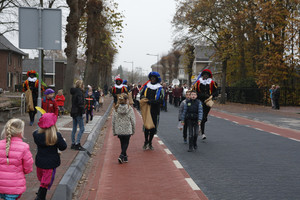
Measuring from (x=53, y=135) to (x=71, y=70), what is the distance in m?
15.6

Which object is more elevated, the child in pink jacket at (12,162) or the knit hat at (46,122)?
the knit hat at (46,122)

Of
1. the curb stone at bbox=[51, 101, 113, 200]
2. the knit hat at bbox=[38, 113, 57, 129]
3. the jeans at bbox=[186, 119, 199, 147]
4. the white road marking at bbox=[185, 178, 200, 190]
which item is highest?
the knit hat at bbox=[38, 113, 57, 129]

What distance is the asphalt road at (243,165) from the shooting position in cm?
612

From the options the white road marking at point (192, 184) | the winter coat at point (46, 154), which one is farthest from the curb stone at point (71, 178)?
the white road marking at point (192, 184)

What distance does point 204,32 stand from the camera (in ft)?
124

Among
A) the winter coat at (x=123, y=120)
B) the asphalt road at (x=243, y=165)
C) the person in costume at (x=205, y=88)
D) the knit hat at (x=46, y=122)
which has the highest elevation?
the person in costume at (x=205, y=88)

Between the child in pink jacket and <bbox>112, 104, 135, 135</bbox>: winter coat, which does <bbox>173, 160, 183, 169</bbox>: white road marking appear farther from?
the child in pink jacket

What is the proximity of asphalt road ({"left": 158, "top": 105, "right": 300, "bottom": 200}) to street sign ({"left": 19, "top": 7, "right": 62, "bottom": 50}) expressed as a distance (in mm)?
3620

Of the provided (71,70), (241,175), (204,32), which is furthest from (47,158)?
(204,32)

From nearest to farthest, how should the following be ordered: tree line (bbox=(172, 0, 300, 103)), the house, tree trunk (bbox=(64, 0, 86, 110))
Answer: tree trunk (bbox=(64, 0, 86, 110)) < tree line (bbox=(172, 0, 300, 103)) < the house

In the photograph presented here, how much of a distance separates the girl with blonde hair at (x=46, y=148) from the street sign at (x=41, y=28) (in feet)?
7.78

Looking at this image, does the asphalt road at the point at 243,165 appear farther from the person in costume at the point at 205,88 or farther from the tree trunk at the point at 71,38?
the tree trunk at the point at 71,38

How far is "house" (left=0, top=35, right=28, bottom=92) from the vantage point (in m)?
56.5

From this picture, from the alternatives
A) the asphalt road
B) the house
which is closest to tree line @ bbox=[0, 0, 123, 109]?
the asphalt road
